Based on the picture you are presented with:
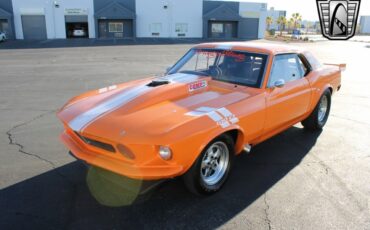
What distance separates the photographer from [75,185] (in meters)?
3.68

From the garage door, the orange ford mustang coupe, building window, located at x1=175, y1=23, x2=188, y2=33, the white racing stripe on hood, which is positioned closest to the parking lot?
the orange ford mustang coupe

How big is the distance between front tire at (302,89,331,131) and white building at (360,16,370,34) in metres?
98.9

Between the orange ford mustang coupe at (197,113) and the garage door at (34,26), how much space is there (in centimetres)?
4163

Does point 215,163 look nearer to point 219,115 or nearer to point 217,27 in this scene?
point 219,115

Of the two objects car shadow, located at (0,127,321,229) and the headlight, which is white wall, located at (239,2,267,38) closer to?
car shadow, located at (0,127,321,229)

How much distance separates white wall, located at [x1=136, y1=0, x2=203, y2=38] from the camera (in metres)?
43.9

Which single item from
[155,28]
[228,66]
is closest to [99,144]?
[228,66]

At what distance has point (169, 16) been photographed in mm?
45031

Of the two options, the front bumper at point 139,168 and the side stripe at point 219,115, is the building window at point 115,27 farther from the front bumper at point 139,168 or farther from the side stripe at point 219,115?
the front bumper at point 139,168

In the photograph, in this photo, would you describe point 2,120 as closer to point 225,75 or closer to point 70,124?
point 70,124

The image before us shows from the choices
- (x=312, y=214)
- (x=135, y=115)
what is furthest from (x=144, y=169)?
(x=312, y=214)

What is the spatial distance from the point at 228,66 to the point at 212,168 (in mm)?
1568

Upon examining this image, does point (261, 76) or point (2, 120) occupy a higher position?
point (261, 76)

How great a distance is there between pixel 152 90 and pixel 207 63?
3.87ft
